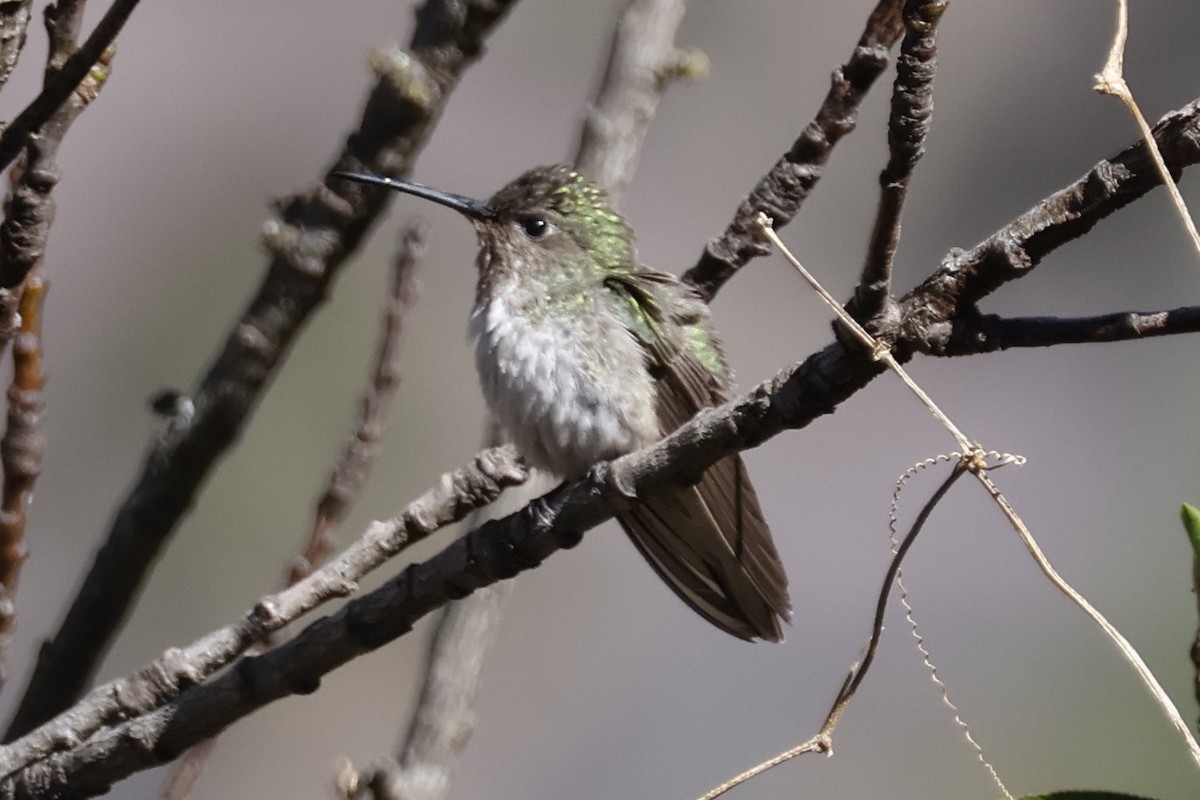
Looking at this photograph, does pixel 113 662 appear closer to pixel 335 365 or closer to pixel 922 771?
pixel 335 365

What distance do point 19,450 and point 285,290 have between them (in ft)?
1.99

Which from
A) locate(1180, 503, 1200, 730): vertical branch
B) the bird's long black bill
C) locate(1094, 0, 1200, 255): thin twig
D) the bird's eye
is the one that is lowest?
the bird's long black bill

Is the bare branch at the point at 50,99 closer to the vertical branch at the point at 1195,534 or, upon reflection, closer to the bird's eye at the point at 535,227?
the vertical branch at the point at 1195,534

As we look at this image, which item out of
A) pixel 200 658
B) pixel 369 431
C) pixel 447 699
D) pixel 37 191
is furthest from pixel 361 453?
pixel 37 191

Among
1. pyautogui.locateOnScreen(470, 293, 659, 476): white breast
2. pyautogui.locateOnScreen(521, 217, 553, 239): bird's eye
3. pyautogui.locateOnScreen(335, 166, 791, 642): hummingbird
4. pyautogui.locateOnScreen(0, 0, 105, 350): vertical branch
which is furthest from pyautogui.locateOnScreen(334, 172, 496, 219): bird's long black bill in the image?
pyautogui.locateOnScreen(0, 0, 105, 350): vertical branch

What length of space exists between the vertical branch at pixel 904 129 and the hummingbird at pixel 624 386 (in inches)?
60.1

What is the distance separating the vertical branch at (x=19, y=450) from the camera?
8.21ft

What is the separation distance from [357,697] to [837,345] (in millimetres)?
5448

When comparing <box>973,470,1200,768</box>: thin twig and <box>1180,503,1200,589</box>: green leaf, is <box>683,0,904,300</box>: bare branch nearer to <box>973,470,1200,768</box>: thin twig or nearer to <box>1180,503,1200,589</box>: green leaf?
<box>973,470,1200,768</box>: thin twig

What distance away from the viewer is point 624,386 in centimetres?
347

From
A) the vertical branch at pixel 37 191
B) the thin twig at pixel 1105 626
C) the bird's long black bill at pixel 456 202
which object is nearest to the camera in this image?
the thin twig at pixel 1105 626

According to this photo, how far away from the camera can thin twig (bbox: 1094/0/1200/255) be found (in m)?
1.53

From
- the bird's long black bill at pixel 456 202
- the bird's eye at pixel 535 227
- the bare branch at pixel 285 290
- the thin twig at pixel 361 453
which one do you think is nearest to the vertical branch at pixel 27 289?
the bare branch at pixel 285 290

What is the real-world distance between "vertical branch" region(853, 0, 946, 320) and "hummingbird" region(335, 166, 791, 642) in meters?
1.53
